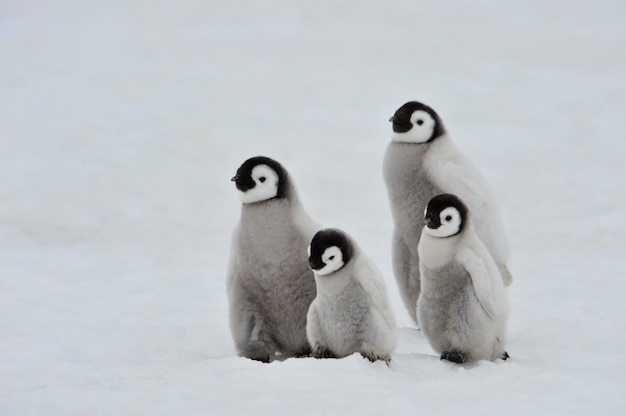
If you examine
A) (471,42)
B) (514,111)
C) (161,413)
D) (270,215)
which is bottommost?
(161,413)

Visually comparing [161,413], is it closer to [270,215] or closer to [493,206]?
[270,215]

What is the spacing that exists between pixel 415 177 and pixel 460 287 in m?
1.05

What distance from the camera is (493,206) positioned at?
525 cm

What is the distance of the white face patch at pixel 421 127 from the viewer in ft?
18.0

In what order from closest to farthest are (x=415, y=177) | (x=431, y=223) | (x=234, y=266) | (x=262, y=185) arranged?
(x=431, y=223) < (x=262, y=185) < (x=234, y=266) < (x=415, y=177)

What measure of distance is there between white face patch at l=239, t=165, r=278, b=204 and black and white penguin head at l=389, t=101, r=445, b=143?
97 centimetres

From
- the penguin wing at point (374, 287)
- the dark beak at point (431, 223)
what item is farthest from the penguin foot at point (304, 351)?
the dark beak at point (431, 223)

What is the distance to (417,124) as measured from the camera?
5512mm

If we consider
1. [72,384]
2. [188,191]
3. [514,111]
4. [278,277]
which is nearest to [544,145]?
[514,111]

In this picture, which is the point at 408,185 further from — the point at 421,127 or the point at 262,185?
the point at 262,185

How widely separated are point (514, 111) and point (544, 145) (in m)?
1.31

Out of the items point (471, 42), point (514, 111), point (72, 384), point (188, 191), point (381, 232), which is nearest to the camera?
point (72, 384)

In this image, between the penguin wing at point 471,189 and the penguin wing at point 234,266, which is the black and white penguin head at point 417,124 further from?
the penguin wing at point 234,266

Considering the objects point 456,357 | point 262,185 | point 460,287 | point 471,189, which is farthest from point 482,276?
point 262,185
